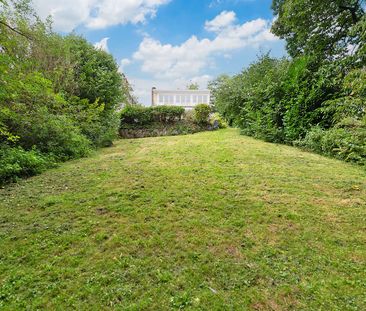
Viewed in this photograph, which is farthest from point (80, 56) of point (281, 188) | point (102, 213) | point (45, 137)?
point (281, 188)

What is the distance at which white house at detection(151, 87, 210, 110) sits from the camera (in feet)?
91.6

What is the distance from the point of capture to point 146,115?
13.5m

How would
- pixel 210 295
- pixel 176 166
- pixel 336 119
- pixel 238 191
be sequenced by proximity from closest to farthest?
1. pixel 210 295
2. pixel 238 191
3. pixel 176 166
4. pixel 336 119

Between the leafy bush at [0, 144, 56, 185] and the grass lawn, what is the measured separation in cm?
33

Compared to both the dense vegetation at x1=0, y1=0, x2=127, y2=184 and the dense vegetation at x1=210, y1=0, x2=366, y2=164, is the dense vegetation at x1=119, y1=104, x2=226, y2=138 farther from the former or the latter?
the dense vegetation at x1=0, y1=0, x2=127, y2=184

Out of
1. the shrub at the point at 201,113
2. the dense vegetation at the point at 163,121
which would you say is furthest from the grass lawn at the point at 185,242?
the shrub at the point at 201,113

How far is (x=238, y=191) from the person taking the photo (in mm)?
3836

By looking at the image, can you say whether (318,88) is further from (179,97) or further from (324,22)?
(179,97)

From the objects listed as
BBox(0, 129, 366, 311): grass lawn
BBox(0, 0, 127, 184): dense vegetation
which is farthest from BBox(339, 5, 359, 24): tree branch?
BBox(0, 0, 127, 184): dense vegetation

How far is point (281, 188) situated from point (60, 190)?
365 cm

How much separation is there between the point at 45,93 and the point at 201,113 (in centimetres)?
895

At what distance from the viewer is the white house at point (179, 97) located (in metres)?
27.9

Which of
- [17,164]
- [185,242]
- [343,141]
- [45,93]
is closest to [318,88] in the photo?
[343,141]

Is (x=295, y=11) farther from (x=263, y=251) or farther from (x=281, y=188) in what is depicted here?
(x=263, y=251)
